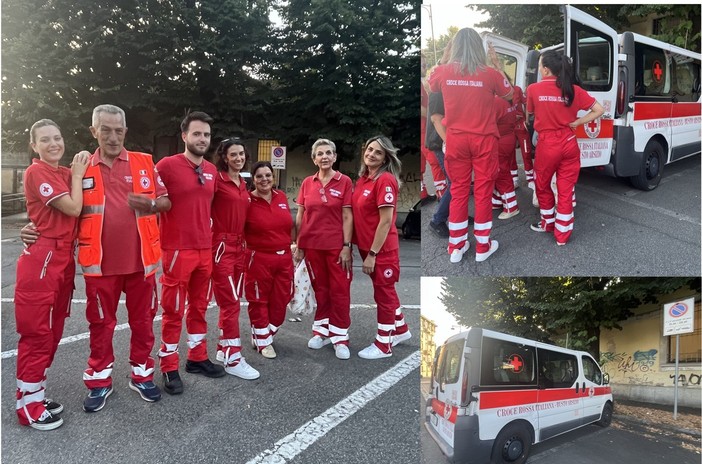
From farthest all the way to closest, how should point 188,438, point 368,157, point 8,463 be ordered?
point 368,157
point 188,438
point 8,463

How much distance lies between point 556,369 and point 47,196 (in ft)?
6.73

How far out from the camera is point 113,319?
2.25m

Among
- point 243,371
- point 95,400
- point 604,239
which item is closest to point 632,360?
point 604,239

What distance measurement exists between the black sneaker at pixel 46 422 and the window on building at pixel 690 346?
8.11ft

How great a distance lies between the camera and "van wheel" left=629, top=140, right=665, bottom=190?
1.68 meters

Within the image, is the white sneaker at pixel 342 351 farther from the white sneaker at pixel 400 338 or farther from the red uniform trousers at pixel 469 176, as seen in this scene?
the red uniform trousers at pixel 469 176

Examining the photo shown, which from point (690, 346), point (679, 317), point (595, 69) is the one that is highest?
point (595, 69)

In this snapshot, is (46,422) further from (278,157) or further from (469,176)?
(469,176)

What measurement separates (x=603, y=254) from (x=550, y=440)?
0.64 meters

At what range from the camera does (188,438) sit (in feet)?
6.55

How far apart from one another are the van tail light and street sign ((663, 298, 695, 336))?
71 cm

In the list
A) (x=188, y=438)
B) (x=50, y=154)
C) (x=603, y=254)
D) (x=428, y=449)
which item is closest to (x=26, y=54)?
(x=50, y=154)

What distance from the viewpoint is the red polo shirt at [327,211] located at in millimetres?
2777

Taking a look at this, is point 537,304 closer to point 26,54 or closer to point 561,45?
point 561,45
